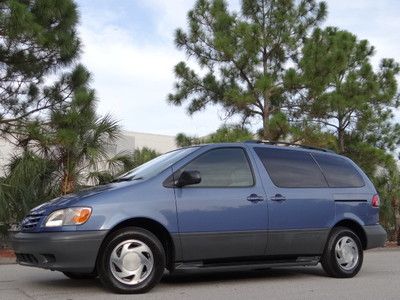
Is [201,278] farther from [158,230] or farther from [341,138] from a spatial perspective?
[341,138]

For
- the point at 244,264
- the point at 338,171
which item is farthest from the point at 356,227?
the point at 244,264

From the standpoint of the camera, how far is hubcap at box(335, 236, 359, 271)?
8033 mm

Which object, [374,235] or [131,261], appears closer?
[131,261]

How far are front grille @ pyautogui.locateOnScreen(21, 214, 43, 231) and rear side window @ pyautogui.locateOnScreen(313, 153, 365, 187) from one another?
151 inches

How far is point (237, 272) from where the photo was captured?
8656 millimetres

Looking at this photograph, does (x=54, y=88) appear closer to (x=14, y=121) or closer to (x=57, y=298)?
(x=14, y=121)

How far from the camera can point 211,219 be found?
698 centimetres

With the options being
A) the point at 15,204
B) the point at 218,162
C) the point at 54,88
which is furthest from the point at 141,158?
the point at 218,162

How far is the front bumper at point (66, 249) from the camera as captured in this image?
6305 millimetres

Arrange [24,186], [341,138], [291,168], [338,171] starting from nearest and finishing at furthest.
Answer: [291,168], [338,171], [24,186], [341,138]

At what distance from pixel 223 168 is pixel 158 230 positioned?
3.71 ft

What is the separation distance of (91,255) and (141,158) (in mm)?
9561

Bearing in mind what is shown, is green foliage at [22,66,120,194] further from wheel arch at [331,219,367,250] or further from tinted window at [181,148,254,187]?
wheel arch at [331,219,367,250]

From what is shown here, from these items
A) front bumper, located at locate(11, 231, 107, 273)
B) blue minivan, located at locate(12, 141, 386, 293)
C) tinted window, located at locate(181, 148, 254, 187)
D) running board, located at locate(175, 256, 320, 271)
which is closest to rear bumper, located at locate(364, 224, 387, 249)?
blue minivan, located at locate(12, 141, 386, 293)
